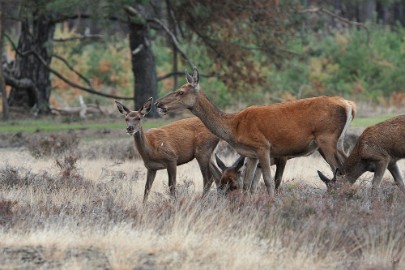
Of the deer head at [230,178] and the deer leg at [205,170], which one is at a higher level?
the deer head at [230,178]

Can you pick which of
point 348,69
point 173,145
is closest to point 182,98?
point 173,145

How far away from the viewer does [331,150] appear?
16.5m

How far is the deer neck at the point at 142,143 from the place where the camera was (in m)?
17.5

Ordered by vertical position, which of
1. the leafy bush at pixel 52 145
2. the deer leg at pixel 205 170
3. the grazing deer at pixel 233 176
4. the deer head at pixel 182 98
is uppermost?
the deer head at pixel 182 98

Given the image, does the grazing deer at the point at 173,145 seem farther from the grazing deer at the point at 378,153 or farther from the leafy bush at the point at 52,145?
the leafy bush at the point at 52,145

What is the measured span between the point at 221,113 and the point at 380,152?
8.44ft

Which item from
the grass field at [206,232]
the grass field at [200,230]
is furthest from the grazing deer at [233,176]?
the grass field at [206,232]

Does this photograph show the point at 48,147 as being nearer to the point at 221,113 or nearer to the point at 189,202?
the point at 221,113

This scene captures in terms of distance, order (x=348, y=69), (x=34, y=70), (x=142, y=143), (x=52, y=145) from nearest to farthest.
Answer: (x=142, y=143) < (x=52, y=145) < (x=34, y=70) < (x=348, y=69)

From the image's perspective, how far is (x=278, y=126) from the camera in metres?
16.4

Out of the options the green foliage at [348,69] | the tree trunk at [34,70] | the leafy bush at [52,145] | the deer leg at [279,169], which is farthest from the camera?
the green foliage at [348,69]

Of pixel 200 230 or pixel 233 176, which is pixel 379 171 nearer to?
pixel 233 176

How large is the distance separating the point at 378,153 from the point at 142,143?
388cm

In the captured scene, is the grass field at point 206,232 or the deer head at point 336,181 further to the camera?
the deer head at point 336,181
